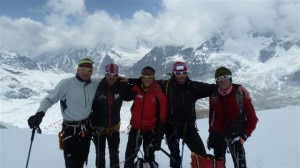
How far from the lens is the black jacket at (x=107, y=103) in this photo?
33.1 feet

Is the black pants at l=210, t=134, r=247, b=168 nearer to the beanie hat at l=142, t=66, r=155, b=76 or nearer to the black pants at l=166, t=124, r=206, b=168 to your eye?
the black pants at l=166, t=124, r=206, b=168

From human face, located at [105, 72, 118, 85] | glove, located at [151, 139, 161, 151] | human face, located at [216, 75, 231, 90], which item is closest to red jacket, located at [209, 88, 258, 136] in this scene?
human face, located at [216, 75, 231, 90]

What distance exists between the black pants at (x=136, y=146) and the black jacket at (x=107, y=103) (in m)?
0.79

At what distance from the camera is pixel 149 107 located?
387 inches

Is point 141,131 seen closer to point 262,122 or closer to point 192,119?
point 192,119

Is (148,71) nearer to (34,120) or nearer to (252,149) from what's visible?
(34,120)

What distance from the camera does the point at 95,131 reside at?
10.4 meters

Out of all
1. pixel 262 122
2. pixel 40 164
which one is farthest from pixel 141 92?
pixel 262 122

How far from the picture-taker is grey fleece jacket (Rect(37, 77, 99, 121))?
9680mm

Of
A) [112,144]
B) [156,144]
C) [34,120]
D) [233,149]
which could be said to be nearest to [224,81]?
[233,149]

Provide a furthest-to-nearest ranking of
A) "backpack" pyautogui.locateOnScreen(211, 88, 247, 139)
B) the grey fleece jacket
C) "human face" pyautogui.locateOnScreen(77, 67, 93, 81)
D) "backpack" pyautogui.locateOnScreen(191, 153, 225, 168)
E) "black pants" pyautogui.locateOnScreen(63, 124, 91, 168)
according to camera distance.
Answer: "human face" pyautogui.locateOnScreen(77, 67, 93, 81), the grey fleece jacket, "black pants" pyautogui.locateOnScreen(63, 124, 91, 168), "backpack" pyautogui.locateOnScreen(211, 88, 247, 139), "backpack" pyautogui.locateOnScreen(191, 153, 225, 168)

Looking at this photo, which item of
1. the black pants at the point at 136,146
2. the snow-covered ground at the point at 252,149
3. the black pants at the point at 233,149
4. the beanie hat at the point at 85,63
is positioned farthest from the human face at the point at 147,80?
the snow-covered ground at the point at 252,149

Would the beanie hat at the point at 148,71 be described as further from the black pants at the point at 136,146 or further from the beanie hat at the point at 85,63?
the black pants at the point at 136,146

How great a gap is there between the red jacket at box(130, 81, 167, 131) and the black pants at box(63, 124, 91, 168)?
5.26 ft
